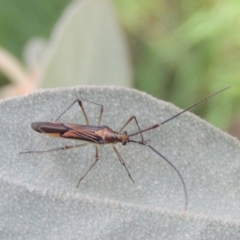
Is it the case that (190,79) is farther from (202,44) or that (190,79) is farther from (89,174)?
(89,174)

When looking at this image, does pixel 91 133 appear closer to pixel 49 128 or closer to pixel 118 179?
pixel 49 128

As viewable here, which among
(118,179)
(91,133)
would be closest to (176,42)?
(91,133)

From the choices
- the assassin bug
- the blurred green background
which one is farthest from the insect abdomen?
the blurred green background

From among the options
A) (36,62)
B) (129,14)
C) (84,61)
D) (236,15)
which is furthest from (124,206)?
(129,14)

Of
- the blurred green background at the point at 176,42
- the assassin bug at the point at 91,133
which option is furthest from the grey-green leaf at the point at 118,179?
the blurred green background at the point at 176,42

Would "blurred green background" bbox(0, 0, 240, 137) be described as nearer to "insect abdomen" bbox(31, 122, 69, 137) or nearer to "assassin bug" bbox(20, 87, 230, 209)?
"assassin bug" bbox(20, 87, 230, 209)

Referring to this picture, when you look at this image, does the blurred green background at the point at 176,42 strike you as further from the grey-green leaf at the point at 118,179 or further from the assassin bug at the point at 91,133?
the grey-green leaf at the point at 118,179
